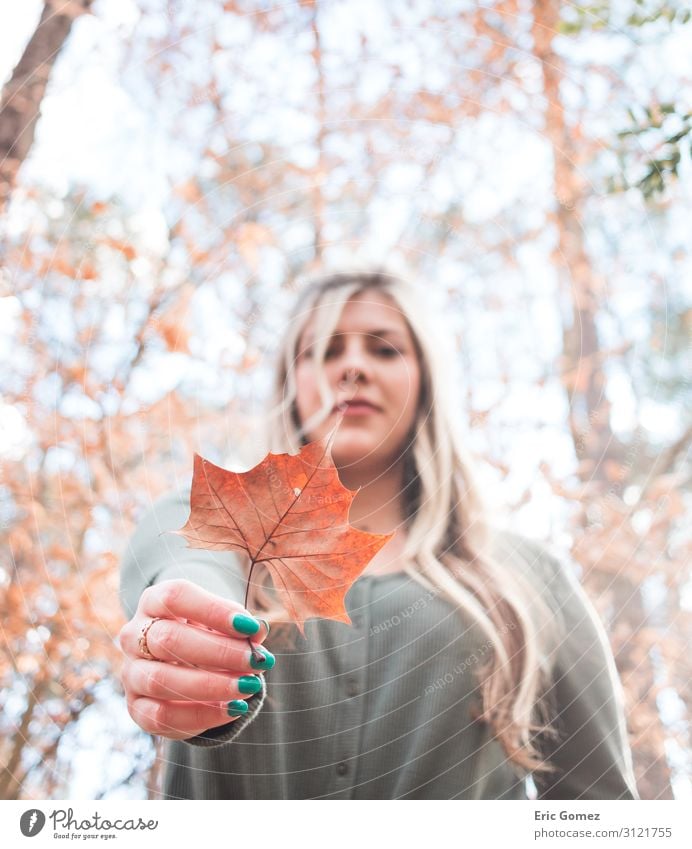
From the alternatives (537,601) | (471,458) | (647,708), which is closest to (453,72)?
(471,458)

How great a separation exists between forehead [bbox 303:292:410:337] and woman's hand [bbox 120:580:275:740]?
0.33 meters

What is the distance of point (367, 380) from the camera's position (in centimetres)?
72

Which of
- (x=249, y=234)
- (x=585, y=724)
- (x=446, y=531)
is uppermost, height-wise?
(x=249, y=234)

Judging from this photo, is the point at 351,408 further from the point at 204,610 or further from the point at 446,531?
the point at 204,610

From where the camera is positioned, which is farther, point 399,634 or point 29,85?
point 29,85

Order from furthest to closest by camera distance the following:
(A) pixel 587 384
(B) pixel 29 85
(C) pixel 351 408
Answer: (A) pixel 587 384 < (B) pixel 29 85 < (C) pixel 351 408

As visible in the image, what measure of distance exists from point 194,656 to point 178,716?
0.06 m

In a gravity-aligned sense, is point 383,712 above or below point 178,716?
below

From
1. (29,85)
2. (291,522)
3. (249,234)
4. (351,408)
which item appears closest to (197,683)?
(291,522)

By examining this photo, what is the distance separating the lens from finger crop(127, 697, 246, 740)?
1.67ft

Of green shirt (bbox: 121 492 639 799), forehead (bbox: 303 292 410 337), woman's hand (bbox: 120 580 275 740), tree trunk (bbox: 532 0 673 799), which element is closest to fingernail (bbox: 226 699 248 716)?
woman's hand (bbox: 120 580 275 740)

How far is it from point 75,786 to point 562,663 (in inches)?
19.7

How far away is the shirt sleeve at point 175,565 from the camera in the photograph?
56cm
